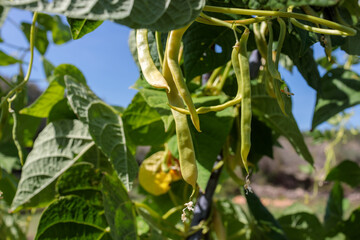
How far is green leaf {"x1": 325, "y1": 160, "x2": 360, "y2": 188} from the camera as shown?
79 centimetres

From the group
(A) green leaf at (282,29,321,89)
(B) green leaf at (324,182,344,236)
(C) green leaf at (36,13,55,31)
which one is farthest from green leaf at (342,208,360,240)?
(C) green leaf at (36,13,55,31)

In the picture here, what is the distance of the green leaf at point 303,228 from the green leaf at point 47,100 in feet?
1.98

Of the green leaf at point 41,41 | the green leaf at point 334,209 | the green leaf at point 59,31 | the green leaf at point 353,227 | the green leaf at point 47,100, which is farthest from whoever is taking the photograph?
the green leaf at point 59,31

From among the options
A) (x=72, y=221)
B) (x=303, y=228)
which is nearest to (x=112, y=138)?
(x=72, y=221)

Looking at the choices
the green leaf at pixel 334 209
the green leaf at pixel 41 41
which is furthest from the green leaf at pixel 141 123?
the green leaf at pixel 41 41

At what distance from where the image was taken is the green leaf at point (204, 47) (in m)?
0.42

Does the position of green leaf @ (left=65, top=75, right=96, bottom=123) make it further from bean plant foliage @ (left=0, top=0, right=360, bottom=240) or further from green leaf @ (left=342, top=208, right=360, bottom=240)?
green leaf @ (left=342, top=208, right=360, bottom=240)

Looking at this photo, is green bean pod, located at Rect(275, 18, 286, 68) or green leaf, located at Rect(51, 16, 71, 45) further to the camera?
green leaf, located at Rect(51, 16, 71, 45)

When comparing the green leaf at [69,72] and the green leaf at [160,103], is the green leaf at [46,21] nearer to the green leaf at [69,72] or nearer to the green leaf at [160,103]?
the green leaf at [69,72]

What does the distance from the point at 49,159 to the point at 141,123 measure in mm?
162

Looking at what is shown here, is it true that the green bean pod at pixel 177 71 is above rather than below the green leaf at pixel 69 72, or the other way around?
above

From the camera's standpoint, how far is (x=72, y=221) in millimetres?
489

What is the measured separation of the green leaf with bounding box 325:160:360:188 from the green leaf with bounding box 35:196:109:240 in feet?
1.80

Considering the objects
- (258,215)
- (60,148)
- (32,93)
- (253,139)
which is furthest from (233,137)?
(32,93)
